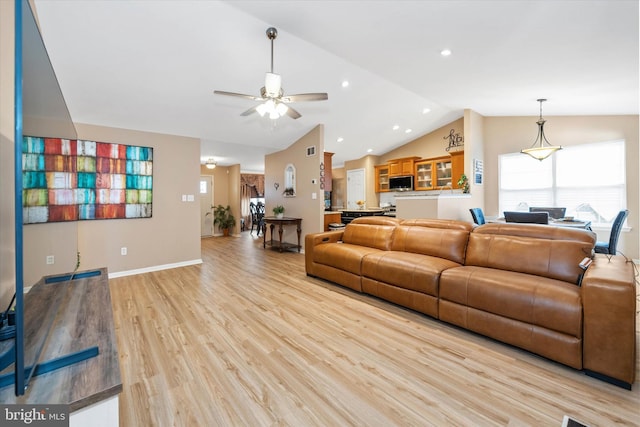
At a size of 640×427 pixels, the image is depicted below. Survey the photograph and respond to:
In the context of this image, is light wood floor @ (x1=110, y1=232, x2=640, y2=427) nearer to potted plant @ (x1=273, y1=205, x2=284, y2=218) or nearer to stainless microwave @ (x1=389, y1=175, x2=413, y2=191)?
potted plant @ (x1=273, y1=205, x2=284, y2=218)

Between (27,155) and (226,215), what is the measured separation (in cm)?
899

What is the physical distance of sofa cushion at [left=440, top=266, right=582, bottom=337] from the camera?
1.98 m

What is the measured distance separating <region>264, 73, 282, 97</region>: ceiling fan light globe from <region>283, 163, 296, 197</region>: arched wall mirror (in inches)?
145

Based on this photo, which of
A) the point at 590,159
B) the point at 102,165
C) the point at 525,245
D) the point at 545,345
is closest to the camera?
the point at 545,345

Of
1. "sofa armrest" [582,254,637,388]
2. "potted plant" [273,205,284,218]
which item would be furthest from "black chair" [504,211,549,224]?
"potted plant" [273,205,284,218]

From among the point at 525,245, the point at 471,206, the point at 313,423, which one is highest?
the point at 471,206

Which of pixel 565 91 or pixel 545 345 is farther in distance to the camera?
pixel 565 91

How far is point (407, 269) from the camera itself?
9.72 ft

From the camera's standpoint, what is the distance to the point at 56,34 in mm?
2727

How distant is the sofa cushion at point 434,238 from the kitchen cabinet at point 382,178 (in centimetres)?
502

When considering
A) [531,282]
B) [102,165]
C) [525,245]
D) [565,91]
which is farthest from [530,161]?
[102,165]

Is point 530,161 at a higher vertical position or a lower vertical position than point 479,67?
lower

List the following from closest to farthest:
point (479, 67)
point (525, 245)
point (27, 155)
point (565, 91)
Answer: point (27, 155) → point (525, 245) → point (479, 67) → point (565, 91)

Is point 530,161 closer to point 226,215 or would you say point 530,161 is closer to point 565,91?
point 565,91
